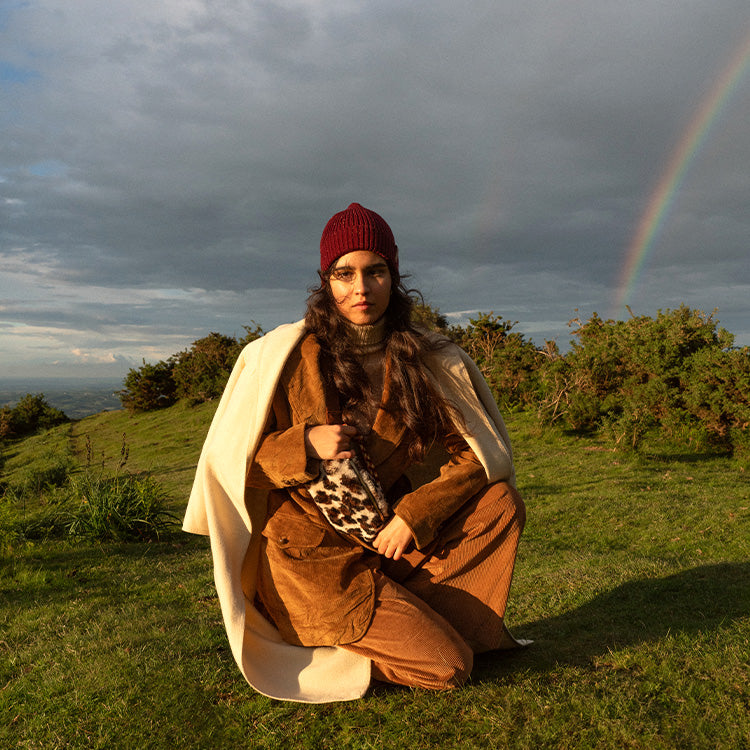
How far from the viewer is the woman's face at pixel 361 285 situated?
287 centimetres

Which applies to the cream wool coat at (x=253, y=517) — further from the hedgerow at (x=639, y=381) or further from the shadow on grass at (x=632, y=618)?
Result: the hedgerow at (x=639, y=381)

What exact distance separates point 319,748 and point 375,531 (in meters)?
0.87

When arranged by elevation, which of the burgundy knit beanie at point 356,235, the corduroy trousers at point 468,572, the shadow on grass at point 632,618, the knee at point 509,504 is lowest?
the shadow on grass at point 632,618

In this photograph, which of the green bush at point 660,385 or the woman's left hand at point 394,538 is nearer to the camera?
the woman's left hand at point 394,538

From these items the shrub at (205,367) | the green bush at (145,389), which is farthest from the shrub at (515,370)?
the green bush at (145,389)

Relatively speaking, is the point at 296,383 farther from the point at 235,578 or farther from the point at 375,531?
the point at 235,578

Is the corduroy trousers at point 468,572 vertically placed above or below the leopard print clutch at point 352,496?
below

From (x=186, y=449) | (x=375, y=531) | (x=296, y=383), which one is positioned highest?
(x=296, y=383)

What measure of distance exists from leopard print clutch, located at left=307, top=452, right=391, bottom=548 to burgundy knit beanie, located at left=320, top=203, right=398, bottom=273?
0.97m

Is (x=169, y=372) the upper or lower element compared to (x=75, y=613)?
upper

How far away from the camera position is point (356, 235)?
112 inches

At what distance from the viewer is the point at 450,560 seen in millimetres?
2795

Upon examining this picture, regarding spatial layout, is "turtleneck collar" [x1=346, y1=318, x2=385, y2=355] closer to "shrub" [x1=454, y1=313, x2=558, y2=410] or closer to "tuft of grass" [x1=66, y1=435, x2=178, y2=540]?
"tuft of grass" [x1=66, y1=435, x2=178, y2=540]

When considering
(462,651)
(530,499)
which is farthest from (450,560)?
(530,499)
